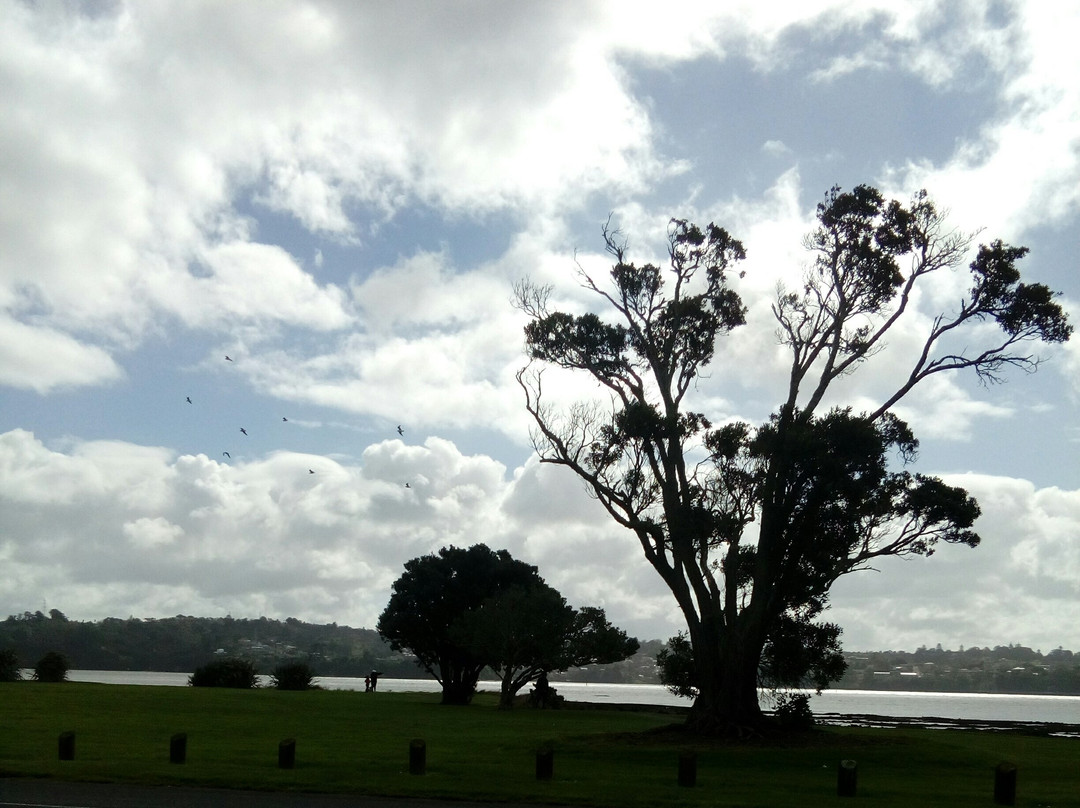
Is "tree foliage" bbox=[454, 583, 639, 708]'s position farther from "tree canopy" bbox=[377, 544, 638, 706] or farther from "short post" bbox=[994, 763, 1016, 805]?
"short post" bbox=[994, 763, 1016, 805]

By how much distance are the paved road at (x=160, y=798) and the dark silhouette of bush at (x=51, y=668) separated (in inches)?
1711

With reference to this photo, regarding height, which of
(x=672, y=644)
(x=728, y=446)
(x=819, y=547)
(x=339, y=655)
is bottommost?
(x=339, y=655)

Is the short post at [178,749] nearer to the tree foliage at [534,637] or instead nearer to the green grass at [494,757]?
the green grass at [494,757]

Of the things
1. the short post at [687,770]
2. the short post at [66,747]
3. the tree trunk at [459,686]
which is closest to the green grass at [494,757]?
the short post at [66,747]

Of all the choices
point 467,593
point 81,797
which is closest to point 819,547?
point 81,797

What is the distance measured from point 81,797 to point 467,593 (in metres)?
45.7

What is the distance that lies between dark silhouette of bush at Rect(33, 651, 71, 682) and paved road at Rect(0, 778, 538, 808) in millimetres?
43458

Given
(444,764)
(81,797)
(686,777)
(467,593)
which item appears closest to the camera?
(81,797)

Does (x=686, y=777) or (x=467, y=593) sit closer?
(x=686, y=777)

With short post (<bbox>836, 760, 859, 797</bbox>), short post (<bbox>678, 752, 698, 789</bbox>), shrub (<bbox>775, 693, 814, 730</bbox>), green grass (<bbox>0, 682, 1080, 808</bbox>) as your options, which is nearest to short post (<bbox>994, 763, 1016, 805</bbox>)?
green grass (<bbox>0, 682, 1080, 808</bbox>)

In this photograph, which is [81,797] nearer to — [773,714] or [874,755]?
[874,755]

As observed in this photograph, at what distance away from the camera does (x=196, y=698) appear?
143ft

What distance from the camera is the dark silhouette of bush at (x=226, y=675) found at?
61.6 meters

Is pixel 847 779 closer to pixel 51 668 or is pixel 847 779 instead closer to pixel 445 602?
pixel 445 602
